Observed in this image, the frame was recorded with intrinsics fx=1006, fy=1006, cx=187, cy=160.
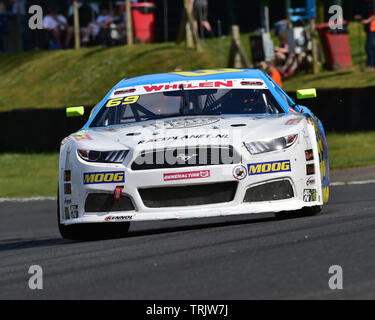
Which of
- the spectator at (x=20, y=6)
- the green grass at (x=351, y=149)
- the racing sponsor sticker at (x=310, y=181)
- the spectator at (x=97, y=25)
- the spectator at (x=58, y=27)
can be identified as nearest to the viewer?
the racing sponsor sticker at (x=310, y=181)

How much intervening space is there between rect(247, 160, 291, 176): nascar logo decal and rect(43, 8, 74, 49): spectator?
69.4ft

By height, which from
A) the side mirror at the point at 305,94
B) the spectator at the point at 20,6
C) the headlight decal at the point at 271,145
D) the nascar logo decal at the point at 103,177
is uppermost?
the spectator at the point at 20,6

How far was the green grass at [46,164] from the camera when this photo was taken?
1590 centimetres

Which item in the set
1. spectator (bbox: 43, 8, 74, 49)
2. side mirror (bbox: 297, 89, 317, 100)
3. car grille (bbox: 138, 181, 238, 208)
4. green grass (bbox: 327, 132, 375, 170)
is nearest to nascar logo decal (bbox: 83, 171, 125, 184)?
car grille (bbox: 138, 181, 238, 208)

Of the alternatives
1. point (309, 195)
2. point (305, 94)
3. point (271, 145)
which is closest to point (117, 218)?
point (271, 145)

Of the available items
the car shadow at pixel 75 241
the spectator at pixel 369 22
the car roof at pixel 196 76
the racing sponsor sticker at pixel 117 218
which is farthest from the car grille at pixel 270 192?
the spectator at pixel 369 22

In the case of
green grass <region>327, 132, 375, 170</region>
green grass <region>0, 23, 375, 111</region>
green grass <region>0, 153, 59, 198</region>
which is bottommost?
green grass <region>0, 153, 59, 198</region>

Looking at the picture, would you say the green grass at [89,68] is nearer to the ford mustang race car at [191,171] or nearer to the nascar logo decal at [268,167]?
the ford mustang race car at [191,171]

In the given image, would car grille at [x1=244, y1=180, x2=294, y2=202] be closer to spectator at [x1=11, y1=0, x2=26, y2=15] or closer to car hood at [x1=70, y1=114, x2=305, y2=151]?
car hood at [x1=70, y1=114, x2=305, y2=151]

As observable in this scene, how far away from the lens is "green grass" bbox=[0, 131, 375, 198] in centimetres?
1590

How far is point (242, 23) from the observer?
95.2 ft

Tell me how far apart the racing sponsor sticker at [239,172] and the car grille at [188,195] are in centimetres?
5

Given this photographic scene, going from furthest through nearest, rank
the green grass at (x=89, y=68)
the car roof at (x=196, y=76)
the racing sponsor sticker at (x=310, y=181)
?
1. the green grass at (x=89, y=68)
2. the car roof at (x=196, y=76)
3. the racing sponsor sticker at (x=310, y=181)
